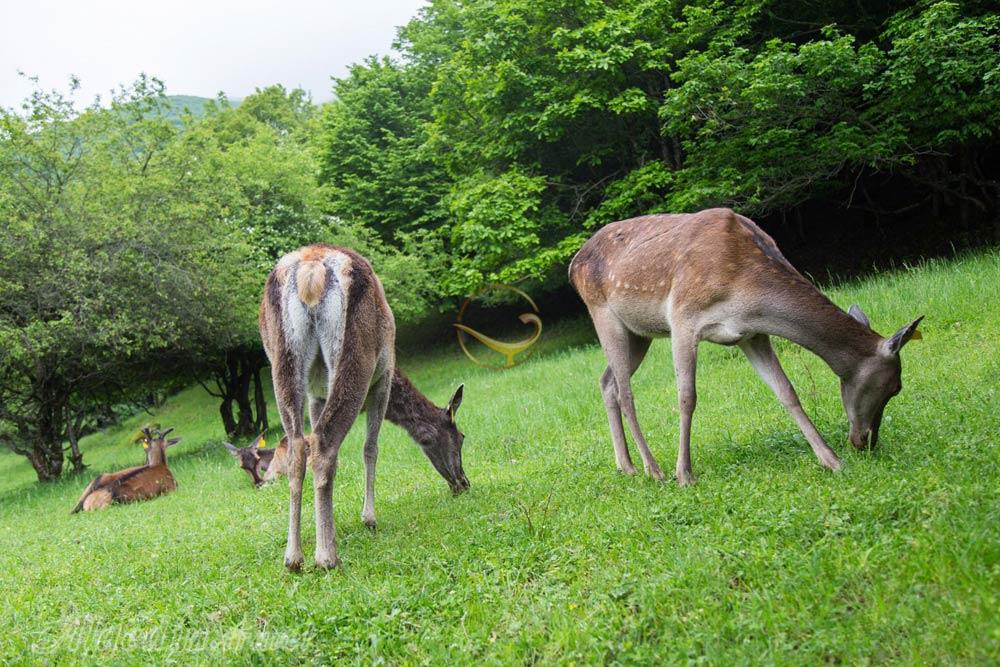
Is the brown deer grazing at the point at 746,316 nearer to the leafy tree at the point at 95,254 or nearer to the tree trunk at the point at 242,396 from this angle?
the leafy tree at the point at 95,254

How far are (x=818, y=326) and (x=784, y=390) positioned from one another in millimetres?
579

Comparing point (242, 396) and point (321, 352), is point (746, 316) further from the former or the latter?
point (242, 396)

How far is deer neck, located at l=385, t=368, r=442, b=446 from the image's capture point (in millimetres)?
7766

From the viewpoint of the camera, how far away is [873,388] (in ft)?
18.2

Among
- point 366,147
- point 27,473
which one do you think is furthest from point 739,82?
point 27,473

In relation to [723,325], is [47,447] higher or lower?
lower

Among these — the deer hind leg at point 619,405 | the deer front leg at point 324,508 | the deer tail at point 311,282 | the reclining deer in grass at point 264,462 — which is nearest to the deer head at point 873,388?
the deer hind leg at point 619,405

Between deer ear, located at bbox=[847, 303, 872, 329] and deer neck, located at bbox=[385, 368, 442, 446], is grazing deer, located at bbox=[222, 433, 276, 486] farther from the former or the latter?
deer ear, located at bbox=[847, 303, 872, 329]

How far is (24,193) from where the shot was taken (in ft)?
53.2

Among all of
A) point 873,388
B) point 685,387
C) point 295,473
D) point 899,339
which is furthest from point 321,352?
point 899,339

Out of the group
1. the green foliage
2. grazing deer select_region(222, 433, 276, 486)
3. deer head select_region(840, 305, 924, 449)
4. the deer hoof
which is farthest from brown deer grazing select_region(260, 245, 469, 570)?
the green foliage

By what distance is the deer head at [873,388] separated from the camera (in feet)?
18.2

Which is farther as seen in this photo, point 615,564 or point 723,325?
point 723,325

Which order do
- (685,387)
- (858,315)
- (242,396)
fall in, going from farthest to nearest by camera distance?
(242,396), (858,315), (685,387)
